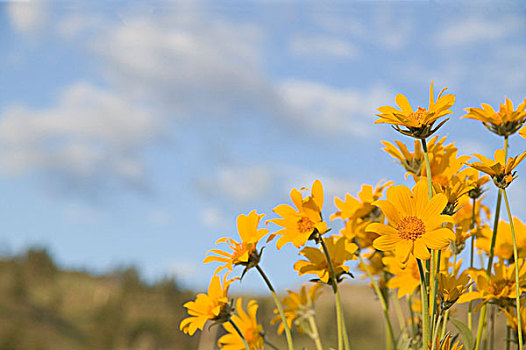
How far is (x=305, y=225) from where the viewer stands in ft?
2.70

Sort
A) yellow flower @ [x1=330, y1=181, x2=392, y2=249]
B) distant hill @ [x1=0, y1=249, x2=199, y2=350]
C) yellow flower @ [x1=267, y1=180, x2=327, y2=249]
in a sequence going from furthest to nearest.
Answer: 1. distant hill @ [x1=0, y1=249, x2=199, y2=350]
2. yellow flower @ [x1=330, y1=181, x2=392, y2=249]
3. yellow flower @ [x1=267, y1=180, x2=327, y2=249]

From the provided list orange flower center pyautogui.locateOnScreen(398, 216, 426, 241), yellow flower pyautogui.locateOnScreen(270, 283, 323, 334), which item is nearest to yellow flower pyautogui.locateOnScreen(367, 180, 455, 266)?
orange flower center pyautogui.locateOnScreen(398, 216, 426, 241)

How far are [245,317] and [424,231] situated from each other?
456mm

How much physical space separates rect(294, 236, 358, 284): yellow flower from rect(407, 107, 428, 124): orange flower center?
0.25 metres

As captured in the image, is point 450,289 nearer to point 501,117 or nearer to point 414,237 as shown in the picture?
point 414,237

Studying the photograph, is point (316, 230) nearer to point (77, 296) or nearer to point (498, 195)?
point (498, 195)

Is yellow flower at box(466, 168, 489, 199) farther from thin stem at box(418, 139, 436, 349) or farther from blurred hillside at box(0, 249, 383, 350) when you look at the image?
blurred hillside at box(0, 249, 383, 350)

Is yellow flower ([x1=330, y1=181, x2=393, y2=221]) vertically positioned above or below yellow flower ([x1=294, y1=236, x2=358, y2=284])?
above

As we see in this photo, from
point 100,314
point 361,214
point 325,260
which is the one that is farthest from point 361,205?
point 100,314

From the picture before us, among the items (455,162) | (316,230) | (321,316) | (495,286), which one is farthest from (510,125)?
(321,316)

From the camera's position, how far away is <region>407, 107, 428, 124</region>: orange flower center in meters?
0.73

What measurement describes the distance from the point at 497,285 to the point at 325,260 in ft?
1.06

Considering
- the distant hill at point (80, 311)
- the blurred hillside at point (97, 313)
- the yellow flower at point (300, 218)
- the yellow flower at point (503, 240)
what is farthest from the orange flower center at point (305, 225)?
the distant hill at point (80, 311)

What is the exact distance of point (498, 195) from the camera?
897mm
